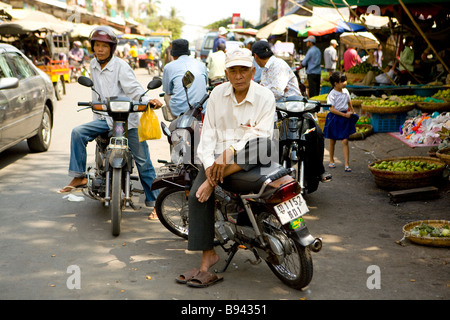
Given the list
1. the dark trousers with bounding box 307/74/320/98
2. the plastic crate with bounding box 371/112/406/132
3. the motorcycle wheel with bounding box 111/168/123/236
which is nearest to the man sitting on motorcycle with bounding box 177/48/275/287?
the motorcycle wheel with bounding box 111/168/123/236

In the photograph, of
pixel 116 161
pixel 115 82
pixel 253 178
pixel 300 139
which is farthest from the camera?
pixel 300 139

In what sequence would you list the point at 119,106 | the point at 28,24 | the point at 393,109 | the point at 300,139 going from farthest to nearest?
the point at 28,24
the point at 393,109
the point at 300,139
the point at 119,106

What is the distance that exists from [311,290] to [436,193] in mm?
3291

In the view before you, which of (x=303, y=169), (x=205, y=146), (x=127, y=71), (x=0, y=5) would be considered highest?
(x=0, y=5)

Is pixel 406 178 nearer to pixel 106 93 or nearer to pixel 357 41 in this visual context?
pixel 106 93

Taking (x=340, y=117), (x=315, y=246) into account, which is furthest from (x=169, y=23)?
(x=315, y=246)

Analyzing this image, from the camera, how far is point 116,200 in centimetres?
514

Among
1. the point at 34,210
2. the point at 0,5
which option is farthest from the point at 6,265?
the point at 0,5

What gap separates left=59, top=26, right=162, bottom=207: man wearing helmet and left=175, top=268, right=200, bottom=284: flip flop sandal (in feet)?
6.76

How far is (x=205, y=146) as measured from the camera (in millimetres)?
4137

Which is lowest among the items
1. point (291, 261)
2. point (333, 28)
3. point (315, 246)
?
point (291, 261)

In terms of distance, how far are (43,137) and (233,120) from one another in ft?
20.1
